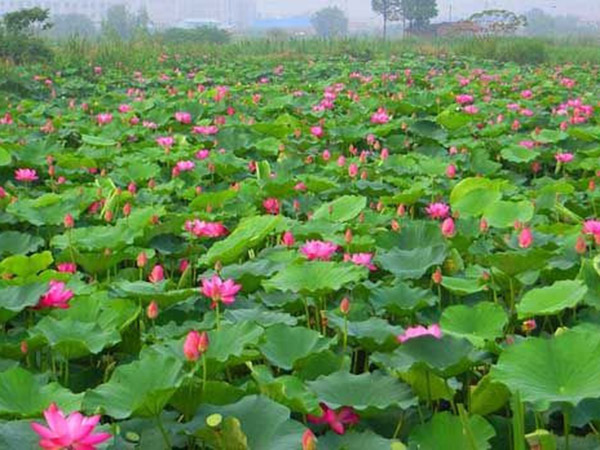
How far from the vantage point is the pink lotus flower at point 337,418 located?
46.4 inches

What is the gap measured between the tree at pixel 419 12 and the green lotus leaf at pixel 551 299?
36.7 metres

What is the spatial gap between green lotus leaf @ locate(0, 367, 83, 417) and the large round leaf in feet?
1.97

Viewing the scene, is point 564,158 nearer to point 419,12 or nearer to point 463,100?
point 463,100

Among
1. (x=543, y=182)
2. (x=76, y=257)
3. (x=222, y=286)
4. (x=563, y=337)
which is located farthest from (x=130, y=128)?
(x=563, y=337)

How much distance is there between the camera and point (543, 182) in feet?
10.2

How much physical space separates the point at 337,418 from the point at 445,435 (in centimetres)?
15

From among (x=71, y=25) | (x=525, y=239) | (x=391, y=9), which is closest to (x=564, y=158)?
(x=525, y=239)

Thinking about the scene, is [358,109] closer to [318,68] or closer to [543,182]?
[543,182]

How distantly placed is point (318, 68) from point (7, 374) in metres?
8.64

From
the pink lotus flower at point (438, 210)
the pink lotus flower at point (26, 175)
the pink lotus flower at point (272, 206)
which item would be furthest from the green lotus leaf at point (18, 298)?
the pink lotus flower at point (26, 175)

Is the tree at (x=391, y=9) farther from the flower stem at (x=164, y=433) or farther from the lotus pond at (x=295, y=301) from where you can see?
the flower stem at (x=164, y=433)

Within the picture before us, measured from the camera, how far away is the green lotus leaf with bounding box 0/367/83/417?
3.96 feet

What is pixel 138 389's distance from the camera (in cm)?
117

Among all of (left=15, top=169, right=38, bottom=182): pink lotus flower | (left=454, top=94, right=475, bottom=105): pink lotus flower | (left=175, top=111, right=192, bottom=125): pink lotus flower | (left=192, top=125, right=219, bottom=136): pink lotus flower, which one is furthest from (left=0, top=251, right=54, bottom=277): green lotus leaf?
(left=454, top=94, right=475, bottom=105): pink lotus flower
